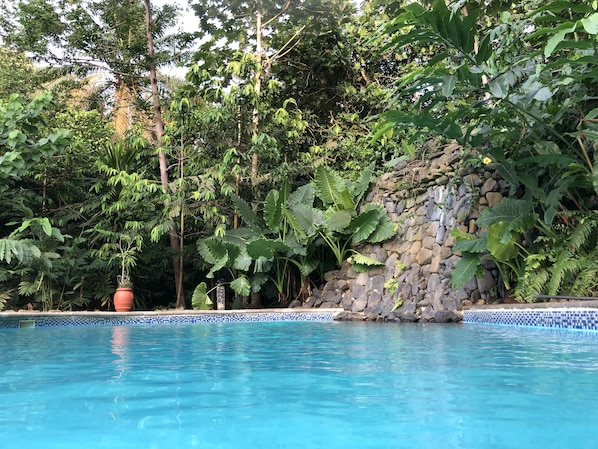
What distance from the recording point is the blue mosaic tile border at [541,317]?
579 centimetres

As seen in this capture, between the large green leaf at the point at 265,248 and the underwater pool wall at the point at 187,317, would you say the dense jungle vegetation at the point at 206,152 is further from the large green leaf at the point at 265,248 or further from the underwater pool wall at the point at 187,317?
the underwater pool wall at the point at 187,317

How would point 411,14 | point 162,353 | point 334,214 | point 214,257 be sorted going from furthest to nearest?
point 214,257, point 334,214, point 411,14, point 162,353

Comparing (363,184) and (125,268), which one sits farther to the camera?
(125,268)

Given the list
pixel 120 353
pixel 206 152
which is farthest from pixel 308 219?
pixel 120 353

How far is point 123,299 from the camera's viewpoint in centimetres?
978

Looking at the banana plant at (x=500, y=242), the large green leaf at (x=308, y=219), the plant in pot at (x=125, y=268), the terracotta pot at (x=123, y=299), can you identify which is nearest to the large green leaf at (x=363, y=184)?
the large green leaf at (x=308, y=219)

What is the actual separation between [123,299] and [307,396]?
782 cm

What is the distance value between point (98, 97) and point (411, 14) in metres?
9.24

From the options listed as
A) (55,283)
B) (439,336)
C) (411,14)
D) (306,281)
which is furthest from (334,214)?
(55,283)

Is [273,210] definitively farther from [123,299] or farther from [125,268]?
[123,299]

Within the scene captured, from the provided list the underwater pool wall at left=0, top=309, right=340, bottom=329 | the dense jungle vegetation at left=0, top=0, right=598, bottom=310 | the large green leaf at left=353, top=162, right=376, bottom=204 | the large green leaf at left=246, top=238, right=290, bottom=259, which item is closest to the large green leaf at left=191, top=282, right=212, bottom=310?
the dense jungle vegetation at left=0, top=0, right=598, bottom=310

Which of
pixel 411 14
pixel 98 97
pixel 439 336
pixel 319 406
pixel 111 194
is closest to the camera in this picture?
pixel 319 406

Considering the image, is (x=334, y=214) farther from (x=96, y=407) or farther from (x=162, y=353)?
(x=96, y=407)

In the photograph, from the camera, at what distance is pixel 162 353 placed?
4.52 meters
